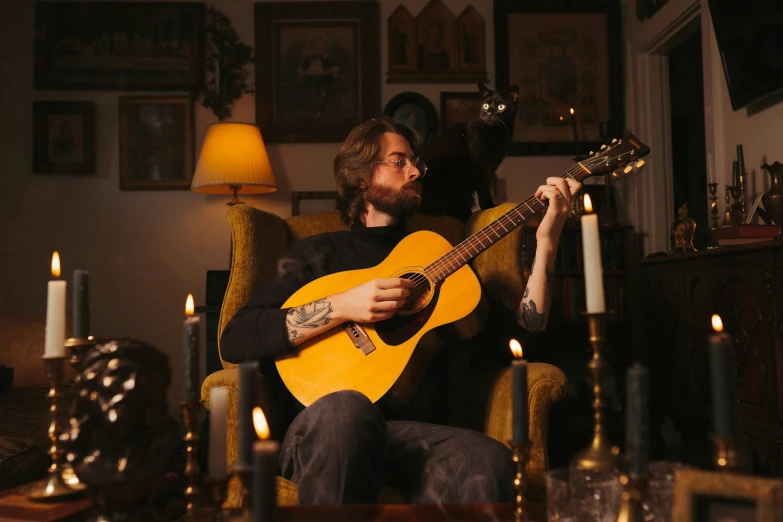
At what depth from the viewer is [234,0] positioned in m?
3.71

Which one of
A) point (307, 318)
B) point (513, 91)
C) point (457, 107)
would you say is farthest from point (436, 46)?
point (307, 318)

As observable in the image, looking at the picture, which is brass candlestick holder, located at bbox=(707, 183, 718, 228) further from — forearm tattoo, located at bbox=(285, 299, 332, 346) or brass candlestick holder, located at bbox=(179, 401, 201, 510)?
brass candlestick holder, located at bbox=(179, 401, 201, 510)

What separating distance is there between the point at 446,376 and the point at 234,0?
2936 millimetres

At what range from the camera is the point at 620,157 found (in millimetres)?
1600

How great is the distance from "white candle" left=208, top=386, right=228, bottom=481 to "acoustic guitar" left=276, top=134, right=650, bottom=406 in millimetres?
718

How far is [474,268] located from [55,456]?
4.16ft

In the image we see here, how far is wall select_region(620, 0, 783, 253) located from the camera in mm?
2596

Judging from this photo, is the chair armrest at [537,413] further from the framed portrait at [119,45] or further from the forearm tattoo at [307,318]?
the framed portrait at [119,45]

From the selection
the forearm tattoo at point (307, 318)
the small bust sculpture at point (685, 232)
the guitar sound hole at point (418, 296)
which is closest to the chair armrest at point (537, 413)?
the guitar sound hole at point (418, 296)

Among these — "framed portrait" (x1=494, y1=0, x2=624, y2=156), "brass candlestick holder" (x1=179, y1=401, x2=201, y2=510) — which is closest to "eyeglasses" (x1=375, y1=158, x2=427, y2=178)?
"brass candlestick holder" (x1=179, y1=401, x2=201, y2=510)

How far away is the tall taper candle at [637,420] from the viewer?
604 millimetres

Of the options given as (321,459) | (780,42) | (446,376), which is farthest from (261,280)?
(780,42)

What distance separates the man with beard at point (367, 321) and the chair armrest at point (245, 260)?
0.11 m

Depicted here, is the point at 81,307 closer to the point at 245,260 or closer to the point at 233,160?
the point at 245,260
